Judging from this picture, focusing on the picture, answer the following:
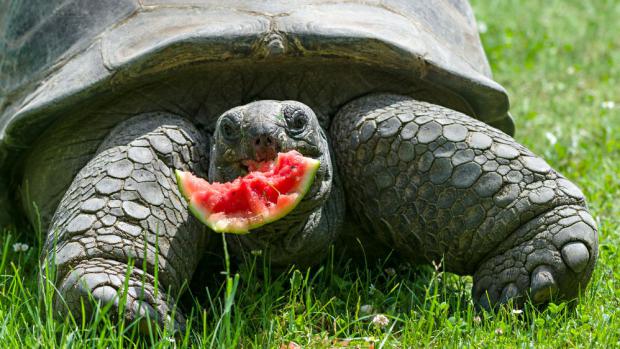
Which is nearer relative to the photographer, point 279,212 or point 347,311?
point 279,212

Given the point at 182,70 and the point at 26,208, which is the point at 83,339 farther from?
the point at 26,208

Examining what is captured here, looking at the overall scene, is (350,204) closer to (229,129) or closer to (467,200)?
(467,200)

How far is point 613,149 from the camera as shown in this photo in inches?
229

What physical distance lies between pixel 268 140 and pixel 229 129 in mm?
158

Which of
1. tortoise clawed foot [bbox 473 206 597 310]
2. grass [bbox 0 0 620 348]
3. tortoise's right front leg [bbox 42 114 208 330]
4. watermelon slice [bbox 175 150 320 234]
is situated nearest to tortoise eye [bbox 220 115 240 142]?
watermelon slice [bbox 175 150 320 234]

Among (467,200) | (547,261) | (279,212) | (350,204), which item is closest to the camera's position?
(279,212)

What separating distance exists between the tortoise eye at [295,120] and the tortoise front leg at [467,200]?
0.45 meters

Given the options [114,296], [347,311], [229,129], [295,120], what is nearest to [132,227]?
→ [114,296]

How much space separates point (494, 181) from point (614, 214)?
142 cm

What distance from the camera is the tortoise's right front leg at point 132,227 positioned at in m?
3.24

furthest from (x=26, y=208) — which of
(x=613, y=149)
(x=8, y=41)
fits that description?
(x=613, y=149)

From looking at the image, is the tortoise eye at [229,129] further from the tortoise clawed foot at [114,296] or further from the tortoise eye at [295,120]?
the tortoise clawed foot at [114,296]

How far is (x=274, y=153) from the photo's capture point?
3369mm

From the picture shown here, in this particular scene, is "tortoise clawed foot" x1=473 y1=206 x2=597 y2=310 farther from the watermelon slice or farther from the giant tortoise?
the watermelon slice
